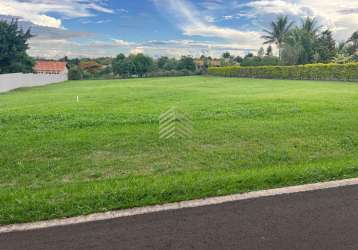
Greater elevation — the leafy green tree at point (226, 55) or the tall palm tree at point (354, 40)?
the tall palm tree at point (354, 40)

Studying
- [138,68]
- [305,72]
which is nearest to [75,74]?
[138,68]

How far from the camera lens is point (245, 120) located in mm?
9203

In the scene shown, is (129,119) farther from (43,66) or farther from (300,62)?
(43,66)

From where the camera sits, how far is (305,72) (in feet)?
127

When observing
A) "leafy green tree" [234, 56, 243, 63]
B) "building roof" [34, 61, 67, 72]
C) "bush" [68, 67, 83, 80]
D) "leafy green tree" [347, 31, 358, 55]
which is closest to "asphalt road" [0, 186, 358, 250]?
"leafy green tree" [347, 31, 358, 55]

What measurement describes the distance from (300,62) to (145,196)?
5252 cm

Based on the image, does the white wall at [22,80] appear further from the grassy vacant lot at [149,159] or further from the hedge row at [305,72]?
the hedge row at [305,72]

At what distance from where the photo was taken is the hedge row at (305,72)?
3348 cm

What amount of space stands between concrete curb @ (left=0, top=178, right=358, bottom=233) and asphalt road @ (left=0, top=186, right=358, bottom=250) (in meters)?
0.11

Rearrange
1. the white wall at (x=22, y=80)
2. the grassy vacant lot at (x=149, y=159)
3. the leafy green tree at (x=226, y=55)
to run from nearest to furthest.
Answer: the grassy vacant lot at (x=149, y=159)
the white wall at (x=22, y=80)
the leafy green tree at (x=226, y=55)

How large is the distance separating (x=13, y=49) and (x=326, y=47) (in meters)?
42.6

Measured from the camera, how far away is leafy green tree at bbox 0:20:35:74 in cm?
3862

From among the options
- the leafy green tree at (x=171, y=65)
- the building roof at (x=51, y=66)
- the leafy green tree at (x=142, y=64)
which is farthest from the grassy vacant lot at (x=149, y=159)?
Answer: the building roof at (x=51, y=66)

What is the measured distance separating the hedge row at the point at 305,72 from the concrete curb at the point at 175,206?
3195 cm
